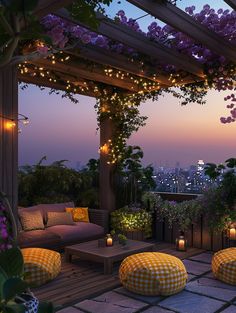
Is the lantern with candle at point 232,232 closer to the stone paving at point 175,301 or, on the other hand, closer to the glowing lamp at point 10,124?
the stone paving at point 175,301

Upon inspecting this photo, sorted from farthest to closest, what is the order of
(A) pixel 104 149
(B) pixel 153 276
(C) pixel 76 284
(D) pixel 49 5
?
(A) pixel 104 149 < (C) pixel 76 284 < (B) pixel 153 276 < (D) pixel 49 5

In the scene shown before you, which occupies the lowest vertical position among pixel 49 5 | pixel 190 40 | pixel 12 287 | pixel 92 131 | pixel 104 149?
pixel 12 287

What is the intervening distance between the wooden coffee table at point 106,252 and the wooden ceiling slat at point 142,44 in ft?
9.27

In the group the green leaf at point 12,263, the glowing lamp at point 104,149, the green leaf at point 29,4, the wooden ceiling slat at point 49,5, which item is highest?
the wooden ceiling slat at point 49,5

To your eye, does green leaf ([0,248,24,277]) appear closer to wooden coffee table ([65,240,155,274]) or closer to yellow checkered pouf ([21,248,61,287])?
yellow checkered pouf ([21,248,61,287])

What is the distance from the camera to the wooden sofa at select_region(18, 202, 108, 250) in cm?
562

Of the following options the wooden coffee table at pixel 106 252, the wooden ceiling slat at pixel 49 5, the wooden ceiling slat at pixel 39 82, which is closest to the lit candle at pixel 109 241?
the wooden coffee table at pixel 106 252

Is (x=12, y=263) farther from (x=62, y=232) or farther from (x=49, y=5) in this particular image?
(x=62, y=232)

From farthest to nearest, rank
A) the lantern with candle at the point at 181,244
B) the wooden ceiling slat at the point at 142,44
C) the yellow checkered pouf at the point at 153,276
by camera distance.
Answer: the lantern with candle at the point at 181,244
the wooden ceiling slat at the point at 142,44
the yellow checkered pouf at the point at 153,276

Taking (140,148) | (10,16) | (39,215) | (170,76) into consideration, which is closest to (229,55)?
(170,76)

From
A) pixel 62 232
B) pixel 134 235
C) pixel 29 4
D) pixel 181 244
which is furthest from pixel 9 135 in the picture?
pixel 29 4

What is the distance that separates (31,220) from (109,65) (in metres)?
2.89

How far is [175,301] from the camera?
392 centimetres

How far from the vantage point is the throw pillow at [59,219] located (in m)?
6.40
